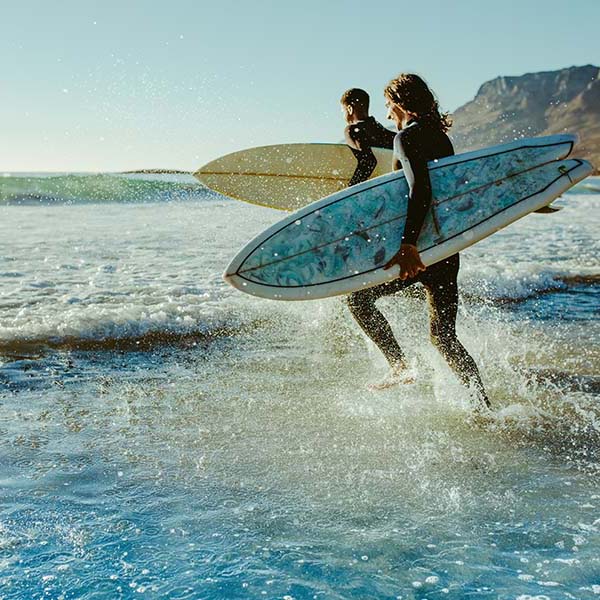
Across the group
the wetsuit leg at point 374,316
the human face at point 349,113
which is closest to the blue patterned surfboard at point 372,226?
the wetsuit leg at point 374,316

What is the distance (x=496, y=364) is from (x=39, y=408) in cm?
304

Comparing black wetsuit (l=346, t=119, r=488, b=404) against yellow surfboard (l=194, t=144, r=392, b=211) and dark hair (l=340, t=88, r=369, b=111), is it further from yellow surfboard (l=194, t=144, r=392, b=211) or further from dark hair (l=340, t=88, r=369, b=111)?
yellow surfboard (l=194, t=144, r=392, b=211)

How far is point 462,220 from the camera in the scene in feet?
12.5

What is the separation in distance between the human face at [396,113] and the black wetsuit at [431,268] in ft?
0.21

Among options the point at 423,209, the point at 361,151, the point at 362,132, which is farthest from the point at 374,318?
the point at 362,132

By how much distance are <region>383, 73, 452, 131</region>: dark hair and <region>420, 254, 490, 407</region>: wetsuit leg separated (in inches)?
29.6

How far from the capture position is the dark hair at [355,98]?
4414mm

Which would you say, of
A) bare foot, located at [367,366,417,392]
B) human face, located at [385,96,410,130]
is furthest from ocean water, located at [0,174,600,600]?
human face, located at [385,96,410,130]

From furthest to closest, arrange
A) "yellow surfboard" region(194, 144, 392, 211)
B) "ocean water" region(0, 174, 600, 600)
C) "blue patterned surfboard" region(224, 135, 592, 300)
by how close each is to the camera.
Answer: "yellow surfboard" region(194, 144, 392, 211) < "blue patterned surfboard" region(224, 135, 592, 300) < "ocean water" region(0, 174, 600, 600)

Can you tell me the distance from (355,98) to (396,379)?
5.82ft

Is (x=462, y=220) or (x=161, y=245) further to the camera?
(x=161, y=245)

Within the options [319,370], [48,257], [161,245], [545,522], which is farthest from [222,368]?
[161,245]

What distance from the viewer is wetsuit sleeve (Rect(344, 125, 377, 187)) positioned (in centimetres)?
440

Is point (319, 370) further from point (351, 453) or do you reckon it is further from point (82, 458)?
point (82, 458)
